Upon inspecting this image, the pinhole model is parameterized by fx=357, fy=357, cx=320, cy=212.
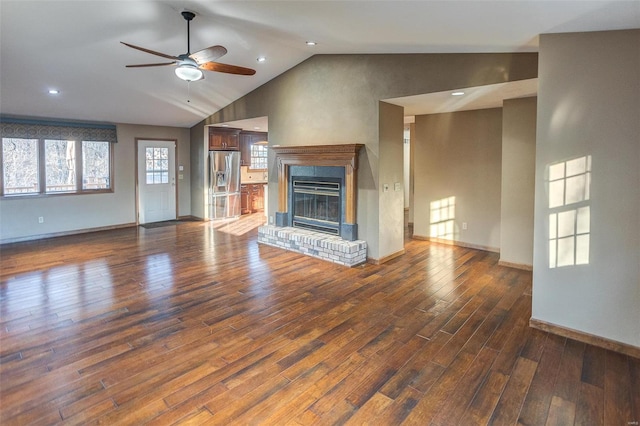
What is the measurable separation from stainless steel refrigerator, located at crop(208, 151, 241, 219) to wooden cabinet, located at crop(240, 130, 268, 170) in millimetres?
282

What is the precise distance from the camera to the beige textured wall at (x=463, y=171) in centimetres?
574

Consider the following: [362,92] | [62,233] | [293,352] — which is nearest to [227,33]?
[362,92]

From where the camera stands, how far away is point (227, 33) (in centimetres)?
443

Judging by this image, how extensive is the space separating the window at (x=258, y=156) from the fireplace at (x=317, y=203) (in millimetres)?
4060

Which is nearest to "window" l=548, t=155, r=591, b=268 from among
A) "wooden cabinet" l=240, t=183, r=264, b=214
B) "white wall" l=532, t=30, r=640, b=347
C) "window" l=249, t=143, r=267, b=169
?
"white wall" l=532, t=30, r=640, b=347

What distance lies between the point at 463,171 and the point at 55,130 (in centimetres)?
759

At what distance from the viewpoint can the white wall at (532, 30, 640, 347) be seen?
8.75 ft

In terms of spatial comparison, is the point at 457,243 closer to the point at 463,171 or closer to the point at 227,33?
the point at 463,171

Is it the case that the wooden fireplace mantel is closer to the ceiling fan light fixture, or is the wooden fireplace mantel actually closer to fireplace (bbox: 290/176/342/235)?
fireplace (bbox: 290/176/342/235)

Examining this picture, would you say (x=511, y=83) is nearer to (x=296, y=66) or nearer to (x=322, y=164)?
(x=322, y=164)

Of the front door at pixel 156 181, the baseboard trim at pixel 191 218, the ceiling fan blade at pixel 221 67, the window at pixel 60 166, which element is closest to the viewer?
the ceiling fan blade at pixel 221 67

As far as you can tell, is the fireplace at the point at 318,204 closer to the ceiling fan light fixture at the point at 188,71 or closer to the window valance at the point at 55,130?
the ceiling fan light fixture at the point at 188,71

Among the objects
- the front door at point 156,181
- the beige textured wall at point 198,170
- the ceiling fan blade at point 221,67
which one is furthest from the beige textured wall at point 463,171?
the front door at point 156,181

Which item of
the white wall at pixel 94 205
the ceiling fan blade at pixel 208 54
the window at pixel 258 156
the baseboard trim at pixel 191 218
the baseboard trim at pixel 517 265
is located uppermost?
the ceiling fan blade at pixel 208 54
